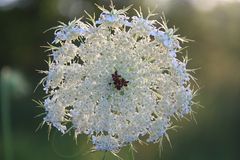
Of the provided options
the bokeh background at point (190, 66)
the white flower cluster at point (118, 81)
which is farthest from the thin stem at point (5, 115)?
the white flower cluster at point (118, 81)

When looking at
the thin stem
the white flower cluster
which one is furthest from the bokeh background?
the white flower cluster

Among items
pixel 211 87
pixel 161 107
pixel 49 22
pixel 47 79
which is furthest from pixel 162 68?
pixel 49 22

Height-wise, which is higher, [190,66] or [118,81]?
[190,66]

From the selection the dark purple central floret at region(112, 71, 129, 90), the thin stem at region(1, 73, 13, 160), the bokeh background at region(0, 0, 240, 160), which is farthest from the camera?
the bokeh background at region(0, 0, 240, 160)

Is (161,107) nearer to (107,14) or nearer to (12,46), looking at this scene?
(107,14)

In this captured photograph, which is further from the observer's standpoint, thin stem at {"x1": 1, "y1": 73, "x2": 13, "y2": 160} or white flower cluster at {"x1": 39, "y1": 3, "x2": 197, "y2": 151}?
thin stem at {"x1": 1, "y1": 73, "x2": 13, "y2": 160}

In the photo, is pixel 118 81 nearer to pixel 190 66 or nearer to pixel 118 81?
pixel 118 81

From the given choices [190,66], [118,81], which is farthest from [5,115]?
[190,66]

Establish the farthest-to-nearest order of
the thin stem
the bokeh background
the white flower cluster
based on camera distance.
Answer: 1. the bokeh background
2. the thin stem
3. the white flower cluster

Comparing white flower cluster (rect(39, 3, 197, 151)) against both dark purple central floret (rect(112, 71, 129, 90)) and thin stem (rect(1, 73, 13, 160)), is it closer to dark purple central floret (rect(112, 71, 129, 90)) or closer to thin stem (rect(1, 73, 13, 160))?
dark purple central floret (rect(112, 71, 129, 90))
